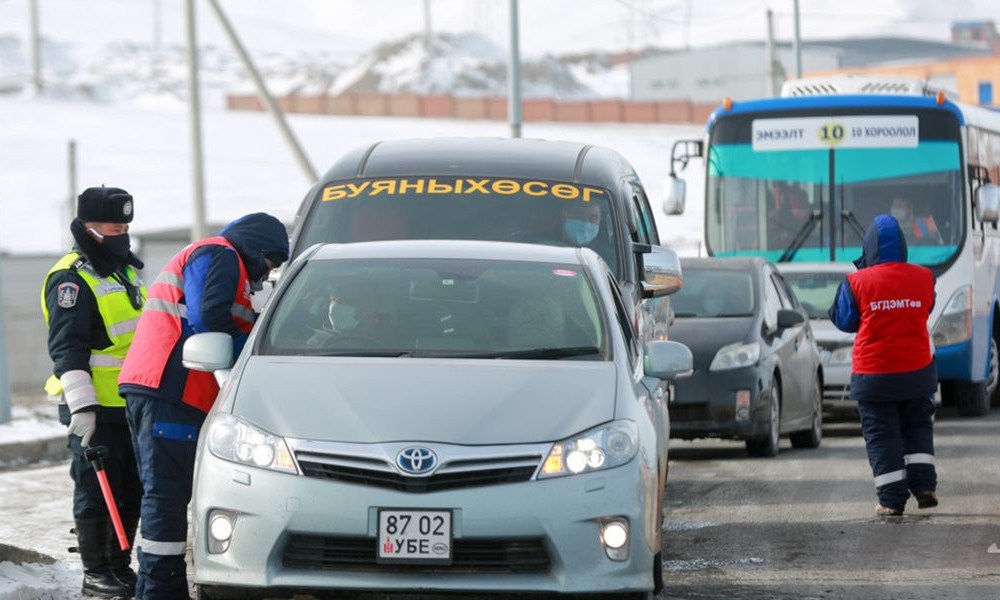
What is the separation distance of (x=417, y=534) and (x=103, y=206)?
9.00 feet

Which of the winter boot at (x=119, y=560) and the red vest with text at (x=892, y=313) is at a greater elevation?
the red vest with text at (x=892, y=313)

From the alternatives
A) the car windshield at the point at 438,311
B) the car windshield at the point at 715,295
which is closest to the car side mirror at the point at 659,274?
the car windshield at the point at 438,311

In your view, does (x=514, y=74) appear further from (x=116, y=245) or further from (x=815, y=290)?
(x=116, y=245)

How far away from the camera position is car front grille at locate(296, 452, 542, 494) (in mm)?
6070

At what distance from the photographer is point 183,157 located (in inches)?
2874

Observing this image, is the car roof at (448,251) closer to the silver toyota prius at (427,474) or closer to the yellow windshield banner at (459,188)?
the silver toyota prius at (427,474)

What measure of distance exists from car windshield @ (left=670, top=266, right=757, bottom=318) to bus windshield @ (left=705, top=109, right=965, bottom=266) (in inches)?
126

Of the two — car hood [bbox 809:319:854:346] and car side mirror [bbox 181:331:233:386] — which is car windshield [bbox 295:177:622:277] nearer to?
car side mirror [bbox 181:331:233:386]

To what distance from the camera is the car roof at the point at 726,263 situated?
47.7 feet

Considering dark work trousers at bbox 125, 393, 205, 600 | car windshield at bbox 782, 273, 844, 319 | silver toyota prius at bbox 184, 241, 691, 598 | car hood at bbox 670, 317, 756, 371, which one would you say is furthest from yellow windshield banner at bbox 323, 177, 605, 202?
car windshield at bbox 782, 273, 844, 319

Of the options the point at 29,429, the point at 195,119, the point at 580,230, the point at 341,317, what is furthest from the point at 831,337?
the point at 195,119

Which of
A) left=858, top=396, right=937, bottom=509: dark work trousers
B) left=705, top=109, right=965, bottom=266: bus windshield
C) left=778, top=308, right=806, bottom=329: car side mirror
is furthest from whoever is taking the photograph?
left=705, top=109, right=965, bottom=266: bus windshield

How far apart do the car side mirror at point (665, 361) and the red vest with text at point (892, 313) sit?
10.4ft

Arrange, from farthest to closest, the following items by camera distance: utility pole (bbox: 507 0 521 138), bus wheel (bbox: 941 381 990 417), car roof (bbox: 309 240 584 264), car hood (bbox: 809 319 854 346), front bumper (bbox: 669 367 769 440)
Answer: utility pole (bbox: 507 0 521 138)
bus wheel (bbox: 941 381 990 417)
car hood (bbox: 809 319 854 346)
front bumper (bbox: 669 367 769 440)
car roof (bbox: 309 240 584 264)
